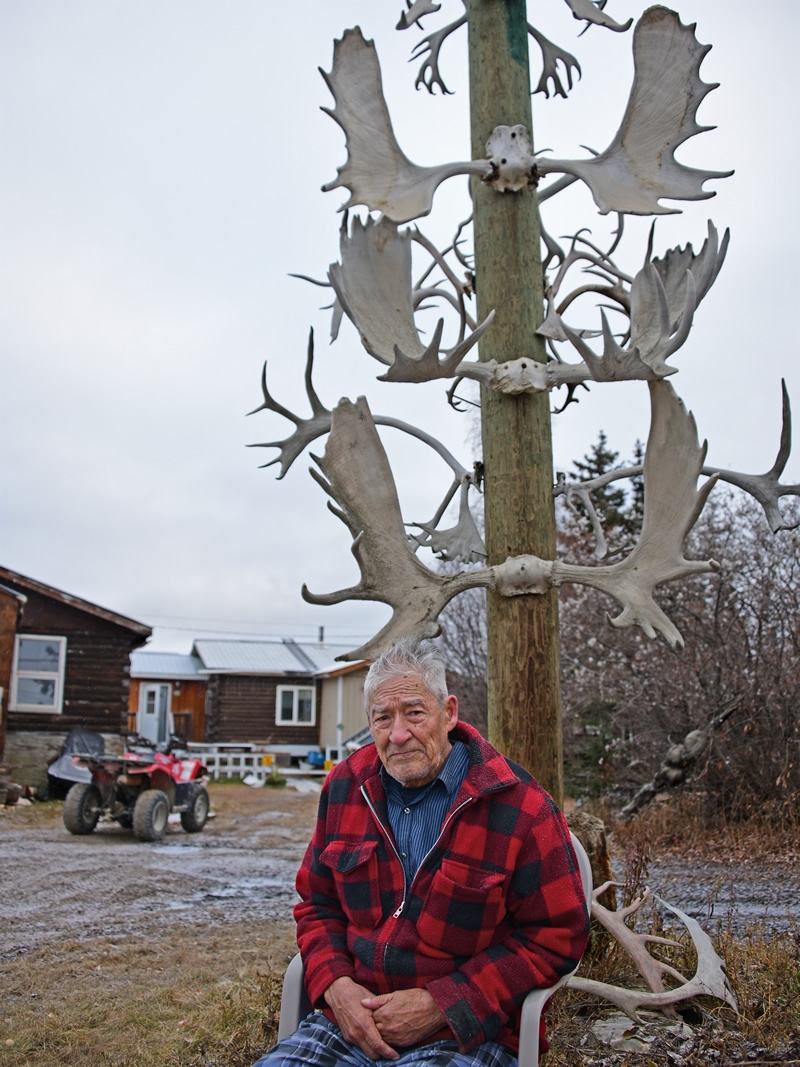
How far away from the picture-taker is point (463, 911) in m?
2.35

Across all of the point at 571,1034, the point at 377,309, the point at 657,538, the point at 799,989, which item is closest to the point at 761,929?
the point at 799,989

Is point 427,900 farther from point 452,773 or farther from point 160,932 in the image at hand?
point 160,932

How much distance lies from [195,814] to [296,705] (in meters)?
17.7

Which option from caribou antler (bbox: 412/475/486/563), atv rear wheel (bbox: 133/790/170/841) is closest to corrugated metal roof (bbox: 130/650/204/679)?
atv rear wheel (bbox: 133/790/170/841)

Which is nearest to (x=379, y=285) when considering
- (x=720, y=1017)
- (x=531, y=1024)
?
(x=531, y=1024)

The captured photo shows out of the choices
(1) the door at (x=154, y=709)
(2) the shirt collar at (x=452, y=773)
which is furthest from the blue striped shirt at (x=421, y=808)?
(1) the door at (x=154, y=709)

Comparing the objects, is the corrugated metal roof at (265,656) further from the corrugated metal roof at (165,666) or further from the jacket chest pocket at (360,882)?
the jacket chest pocket at (360,882)

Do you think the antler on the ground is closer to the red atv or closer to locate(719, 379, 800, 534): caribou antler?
locate(719, 379, 800, 534): caribou antler

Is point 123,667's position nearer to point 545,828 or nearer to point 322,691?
point 322,691

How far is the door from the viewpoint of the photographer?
99.9ft

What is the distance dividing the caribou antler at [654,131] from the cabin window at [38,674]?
50.9 ft

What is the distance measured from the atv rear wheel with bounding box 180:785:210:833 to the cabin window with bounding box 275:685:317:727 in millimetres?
17133

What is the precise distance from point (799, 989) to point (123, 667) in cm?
1593

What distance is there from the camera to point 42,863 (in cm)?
880
